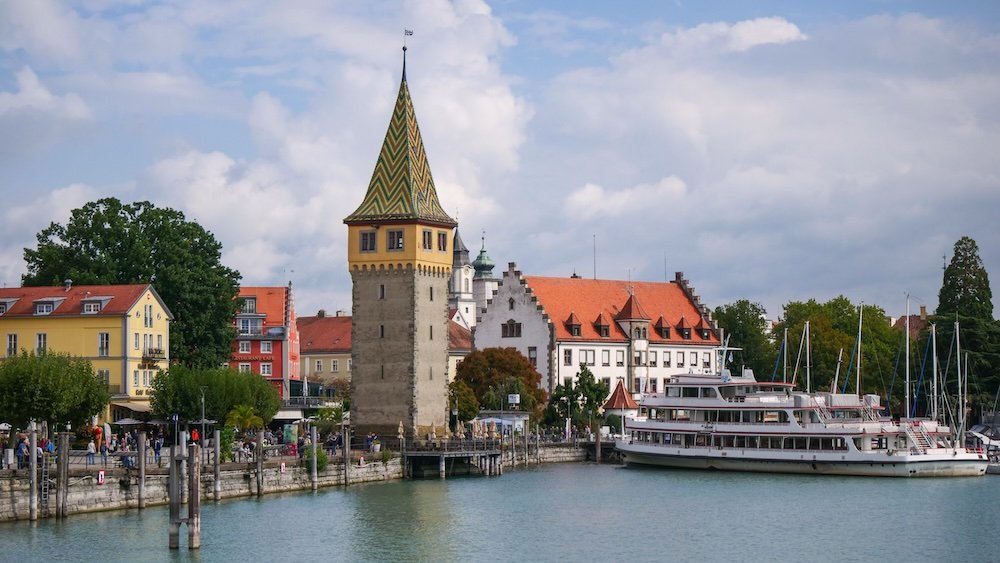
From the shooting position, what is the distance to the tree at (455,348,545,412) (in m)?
106

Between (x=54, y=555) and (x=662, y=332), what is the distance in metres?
78.8

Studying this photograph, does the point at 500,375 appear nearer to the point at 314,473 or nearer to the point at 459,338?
the point at 459,338

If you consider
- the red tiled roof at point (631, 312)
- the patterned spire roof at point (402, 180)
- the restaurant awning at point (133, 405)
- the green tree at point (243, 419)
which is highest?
the patterned spire roof at point (402, 180)

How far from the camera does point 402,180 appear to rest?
86375 millimetres

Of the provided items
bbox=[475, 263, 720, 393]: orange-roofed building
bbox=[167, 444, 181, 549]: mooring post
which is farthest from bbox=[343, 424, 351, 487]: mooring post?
bbox=[475, 263, 720, 393]: orange-roofed building

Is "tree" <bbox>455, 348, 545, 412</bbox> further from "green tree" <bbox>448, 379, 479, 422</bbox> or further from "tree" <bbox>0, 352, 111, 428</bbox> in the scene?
"tree" <bbox>0, 352, 111, 428</bbox>

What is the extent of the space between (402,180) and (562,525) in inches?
1146

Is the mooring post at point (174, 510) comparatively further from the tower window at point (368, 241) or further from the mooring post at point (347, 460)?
the tower window at point (368, 241)

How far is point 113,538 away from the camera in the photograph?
174 ft

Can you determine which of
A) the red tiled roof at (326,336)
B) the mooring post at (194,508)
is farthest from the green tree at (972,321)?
the mooring post at (194,508)

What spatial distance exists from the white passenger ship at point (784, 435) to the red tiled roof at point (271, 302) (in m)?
29.7

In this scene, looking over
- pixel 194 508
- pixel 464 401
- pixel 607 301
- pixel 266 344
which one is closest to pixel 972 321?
pixel 607 301

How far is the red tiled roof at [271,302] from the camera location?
112 meters

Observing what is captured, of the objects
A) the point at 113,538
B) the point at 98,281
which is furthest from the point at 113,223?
the point at 113,538
